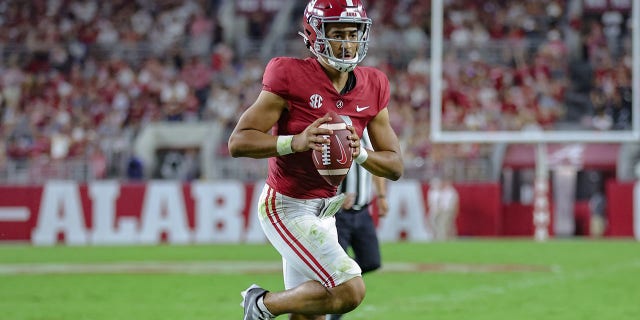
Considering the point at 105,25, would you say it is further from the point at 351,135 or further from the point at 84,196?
the point at 351,135

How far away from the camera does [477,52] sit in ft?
50.2

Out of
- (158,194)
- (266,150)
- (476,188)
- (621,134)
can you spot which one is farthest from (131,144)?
(266,150)

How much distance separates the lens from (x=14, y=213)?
19922mm

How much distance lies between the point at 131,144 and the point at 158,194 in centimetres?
333

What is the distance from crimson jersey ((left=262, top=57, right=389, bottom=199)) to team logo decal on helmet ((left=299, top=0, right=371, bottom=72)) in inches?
4.7

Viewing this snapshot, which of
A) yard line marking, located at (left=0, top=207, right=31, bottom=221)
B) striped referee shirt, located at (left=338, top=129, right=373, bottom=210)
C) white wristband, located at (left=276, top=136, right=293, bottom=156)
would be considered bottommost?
yard line marking, located at (left=0, top=207, right=31, bottom=221)

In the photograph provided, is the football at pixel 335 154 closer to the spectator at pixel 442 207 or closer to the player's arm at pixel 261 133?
the player's arm at pixel 261 133

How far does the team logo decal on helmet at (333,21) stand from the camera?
17.0 ft

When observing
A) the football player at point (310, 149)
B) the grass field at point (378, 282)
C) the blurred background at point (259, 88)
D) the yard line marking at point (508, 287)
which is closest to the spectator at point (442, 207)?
the blurred background at point (259, 88)

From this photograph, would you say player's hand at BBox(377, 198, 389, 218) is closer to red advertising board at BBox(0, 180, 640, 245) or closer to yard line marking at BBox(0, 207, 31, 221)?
red advertising board at BBox(0, 180, 640, 245)

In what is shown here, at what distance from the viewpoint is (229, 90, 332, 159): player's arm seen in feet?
16.7

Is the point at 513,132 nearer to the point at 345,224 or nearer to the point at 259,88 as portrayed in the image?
the point at 259,88

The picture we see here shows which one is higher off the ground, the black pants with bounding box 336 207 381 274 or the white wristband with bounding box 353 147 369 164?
the white wristband with bounding box 353 147 369 164

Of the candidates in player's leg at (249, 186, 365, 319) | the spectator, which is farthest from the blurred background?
player's leg at (249, 186, 365, 319)
